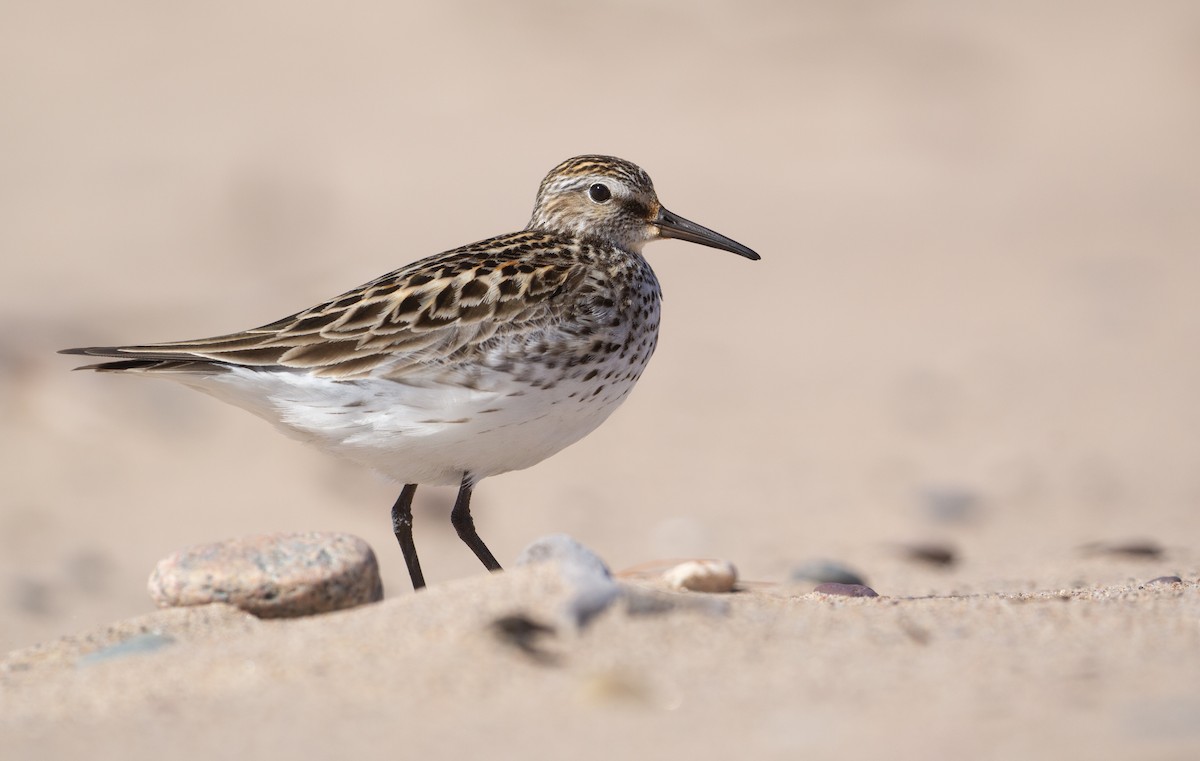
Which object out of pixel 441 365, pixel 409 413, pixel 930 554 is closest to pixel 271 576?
pixel 409 413

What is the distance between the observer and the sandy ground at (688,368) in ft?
12.1

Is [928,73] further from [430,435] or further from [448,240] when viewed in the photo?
[430,435]

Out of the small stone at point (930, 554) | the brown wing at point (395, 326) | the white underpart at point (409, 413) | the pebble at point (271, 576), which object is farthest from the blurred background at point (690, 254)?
the pebble at point (271, 576)

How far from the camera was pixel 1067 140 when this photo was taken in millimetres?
17016

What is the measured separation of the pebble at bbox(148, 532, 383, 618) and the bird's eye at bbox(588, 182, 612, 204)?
2.27 m

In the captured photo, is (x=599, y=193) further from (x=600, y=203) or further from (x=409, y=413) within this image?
(x=409, y=413)

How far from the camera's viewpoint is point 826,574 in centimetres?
625

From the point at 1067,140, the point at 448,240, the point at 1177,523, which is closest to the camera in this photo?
the point at 1177,523

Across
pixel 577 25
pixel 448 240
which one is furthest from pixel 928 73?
pixel 448 240

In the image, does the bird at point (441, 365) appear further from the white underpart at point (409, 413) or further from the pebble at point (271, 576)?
the pebble at point (271, 576)

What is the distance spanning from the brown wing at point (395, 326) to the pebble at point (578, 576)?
1.19 m

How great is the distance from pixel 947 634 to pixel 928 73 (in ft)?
49.2

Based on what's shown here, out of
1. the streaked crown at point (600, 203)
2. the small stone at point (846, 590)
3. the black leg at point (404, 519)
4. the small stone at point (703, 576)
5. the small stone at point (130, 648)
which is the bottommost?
the small stone at point (130, 648)

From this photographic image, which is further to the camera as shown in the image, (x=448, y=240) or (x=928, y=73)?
(x=928, y=73)
